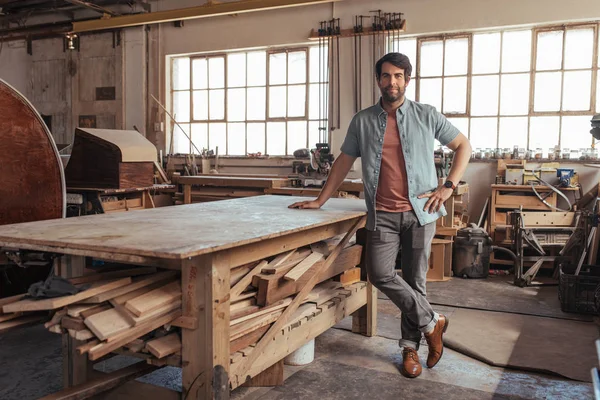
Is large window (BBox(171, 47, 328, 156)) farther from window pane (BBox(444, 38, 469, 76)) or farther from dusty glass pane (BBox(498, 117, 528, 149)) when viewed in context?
dusty glass pane (BBox(498, 117, 528, 149))

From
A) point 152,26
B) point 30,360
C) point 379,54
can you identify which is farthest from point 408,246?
point 152,26

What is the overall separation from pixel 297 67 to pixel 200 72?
1.56 metres

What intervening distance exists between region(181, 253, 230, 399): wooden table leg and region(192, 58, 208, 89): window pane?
6.23 meters

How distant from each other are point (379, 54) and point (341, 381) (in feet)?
15.0

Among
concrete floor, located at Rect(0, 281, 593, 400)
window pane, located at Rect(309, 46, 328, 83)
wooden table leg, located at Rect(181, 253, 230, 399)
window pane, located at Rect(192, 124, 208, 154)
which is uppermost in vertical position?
window pane, located at Rect(309, 46, 328, 83)

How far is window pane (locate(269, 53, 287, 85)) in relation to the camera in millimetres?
7246

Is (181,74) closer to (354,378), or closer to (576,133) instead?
(576,133)

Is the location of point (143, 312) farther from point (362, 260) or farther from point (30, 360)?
point (362, 260)

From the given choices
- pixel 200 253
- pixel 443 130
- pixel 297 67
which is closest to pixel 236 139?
pixel 297 67

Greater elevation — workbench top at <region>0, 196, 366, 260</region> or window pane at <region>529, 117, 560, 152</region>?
window pane at <region>529, 117, 560, 152</region>

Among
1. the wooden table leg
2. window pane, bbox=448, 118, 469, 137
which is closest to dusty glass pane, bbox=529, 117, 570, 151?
window pane, bbox=448, 118, 469, 137

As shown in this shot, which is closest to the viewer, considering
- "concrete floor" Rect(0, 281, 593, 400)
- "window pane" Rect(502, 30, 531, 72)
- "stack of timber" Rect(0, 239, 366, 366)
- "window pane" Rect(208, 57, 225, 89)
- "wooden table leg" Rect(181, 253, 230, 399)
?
"stack of timber" Rect(0, 239, 366, 366)

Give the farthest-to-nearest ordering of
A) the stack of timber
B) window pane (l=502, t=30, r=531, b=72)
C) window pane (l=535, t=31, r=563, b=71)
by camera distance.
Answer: window pane (l=502, t=30, r=531, b=72) → window pane (l=535, t=31, r=563, b=71) → the stack of timber

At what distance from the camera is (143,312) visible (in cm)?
184
